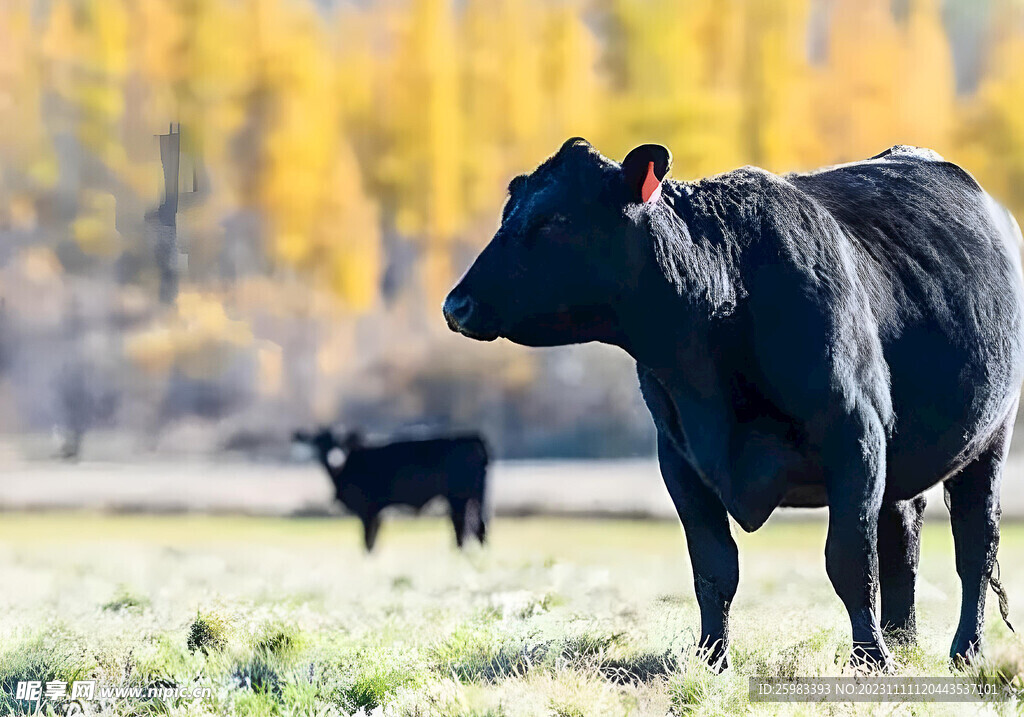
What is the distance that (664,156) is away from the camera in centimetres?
477

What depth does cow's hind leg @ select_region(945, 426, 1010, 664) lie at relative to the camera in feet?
19.6

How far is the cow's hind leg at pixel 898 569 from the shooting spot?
6.18 metres

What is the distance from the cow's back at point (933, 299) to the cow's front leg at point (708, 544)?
80cm

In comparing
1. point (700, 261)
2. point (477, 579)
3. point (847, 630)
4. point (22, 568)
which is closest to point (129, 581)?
point (22, 568)

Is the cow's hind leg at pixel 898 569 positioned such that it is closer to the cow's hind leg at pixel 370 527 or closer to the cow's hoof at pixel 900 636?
the cow's hoof at pixel 900 636

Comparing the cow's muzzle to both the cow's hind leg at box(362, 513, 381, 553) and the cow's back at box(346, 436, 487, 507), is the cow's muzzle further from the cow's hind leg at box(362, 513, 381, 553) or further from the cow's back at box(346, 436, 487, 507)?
the cow's hind leg at box(362, 513, 381, 553)

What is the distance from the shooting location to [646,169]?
15.8ft

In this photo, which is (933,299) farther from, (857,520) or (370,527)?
(370,527)

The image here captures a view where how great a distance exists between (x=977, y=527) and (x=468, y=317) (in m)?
3.01

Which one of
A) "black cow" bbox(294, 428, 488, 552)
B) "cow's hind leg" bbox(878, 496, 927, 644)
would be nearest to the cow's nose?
"cow's hind leg" bbox(878, 496, 927, 644)

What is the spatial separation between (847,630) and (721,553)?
1.59 m

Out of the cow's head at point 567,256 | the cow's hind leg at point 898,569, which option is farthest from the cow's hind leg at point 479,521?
the cow's head at point 567,256

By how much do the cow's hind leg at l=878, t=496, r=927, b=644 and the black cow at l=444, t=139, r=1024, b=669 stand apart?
646mm

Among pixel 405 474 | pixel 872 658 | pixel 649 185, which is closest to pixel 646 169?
pixel 649 185
